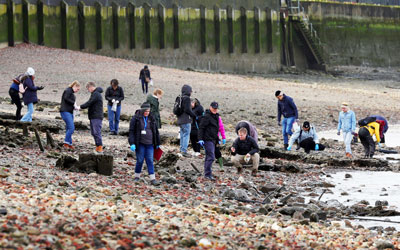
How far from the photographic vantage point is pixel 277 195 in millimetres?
13586

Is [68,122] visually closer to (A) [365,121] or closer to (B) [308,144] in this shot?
(B) [308,144]

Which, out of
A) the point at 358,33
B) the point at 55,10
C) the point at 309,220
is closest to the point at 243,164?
the point at 309,220

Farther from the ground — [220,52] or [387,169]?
[220,52]

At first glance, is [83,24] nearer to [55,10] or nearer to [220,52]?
[55,10]

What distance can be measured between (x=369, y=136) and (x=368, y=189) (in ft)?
14.7

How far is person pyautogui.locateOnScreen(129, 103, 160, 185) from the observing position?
1315 centimetres

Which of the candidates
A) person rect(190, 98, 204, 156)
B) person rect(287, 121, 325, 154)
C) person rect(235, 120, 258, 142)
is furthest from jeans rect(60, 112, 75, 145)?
person rect(287, 121, 325, 154)

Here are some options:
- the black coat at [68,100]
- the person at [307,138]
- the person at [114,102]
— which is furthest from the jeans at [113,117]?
the person at [307,138]

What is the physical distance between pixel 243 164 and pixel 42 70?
22854 mm

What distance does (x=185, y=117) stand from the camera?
17219 mm

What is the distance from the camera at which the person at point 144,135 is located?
518 inches

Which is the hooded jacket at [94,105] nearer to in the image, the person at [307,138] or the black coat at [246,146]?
the black coat at [246,146]

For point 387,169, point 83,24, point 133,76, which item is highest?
point 83,24

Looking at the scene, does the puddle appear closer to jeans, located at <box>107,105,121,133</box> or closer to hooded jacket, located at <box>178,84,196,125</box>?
hooded jacket, located at <box>178,84,196,125</box>
